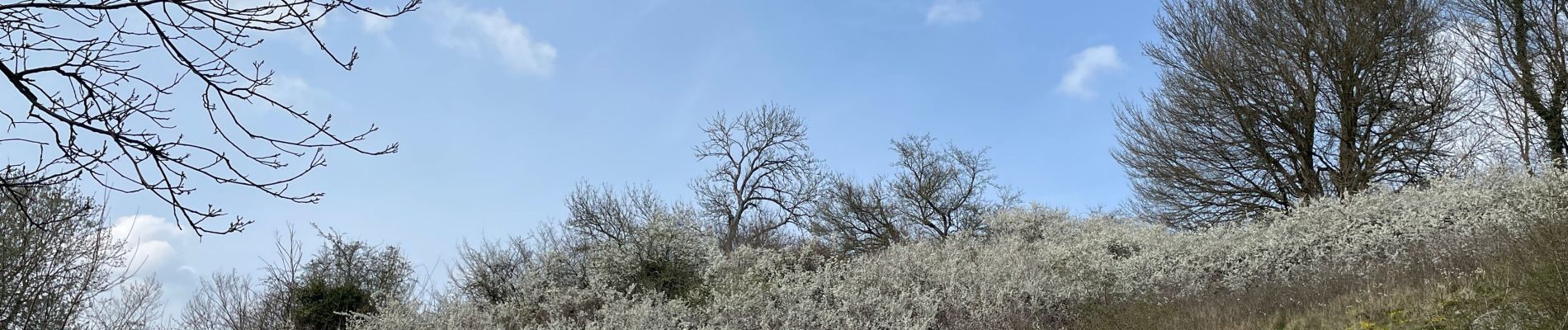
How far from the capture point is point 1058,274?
1010cm

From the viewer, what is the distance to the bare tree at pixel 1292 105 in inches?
529

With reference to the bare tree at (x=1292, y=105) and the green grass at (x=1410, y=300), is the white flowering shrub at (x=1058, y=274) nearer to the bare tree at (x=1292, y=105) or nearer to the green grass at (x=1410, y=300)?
the green grass at (x=1410, y=300)

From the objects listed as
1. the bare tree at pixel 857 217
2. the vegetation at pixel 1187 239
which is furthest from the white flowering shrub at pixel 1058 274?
the bare tree at pixel 857 217

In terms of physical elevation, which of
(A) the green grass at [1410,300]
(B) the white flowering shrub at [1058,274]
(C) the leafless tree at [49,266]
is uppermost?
(C) the leafless tree at [49,266]

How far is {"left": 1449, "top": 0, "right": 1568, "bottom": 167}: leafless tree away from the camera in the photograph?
40.6 feet

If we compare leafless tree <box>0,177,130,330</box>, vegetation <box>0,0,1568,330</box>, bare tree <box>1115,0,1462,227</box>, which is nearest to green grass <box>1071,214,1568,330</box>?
vegetation <box>0,0,1568,330</box>

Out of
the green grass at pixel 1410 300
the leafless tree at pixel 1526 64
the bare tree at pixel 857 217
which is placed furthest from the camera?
the bare tree at pixel 857 217

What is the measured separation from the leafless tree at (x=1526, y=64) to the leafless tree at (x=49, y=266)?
18.4m

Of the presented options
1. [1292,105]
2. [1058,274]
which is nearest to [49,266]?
[1058,274]

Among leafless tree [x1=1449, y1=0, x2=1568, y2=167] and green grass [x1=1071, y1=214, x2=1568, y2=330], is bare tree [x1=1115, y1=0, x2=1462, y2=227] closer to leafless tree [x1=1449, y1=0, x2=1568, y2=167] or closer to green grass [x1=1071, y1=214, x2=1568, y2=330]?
leafless tree [x1=1449, y1=0, x2=1568, y2=167]

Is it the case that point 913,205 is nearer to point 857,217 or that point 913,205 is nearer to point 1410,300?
point 857,217

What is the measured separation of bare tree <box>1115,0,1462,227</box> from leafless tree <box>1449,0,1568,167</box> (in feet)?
1.77

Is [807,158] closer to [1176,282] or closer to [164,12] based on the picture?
[1176,282]

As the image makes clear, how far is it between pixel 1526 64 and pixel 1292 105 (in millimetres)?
3036
